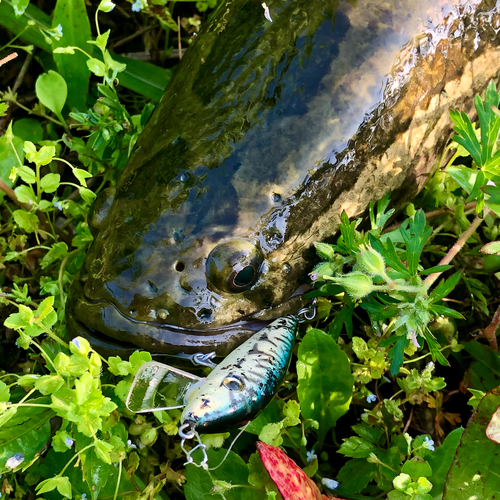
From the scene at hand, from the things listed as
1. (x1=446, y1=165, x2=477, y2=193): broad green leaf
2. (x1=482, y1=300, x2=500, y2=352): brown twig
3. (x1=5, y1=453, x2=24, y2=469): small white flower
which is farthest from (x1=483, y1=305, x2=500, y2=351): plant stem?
(x1=5, y1=453, x2=24, y2=469): small white flower

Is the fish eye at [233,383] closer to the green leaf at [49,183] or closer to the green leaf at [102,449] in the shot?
the green leaf at [102,449]

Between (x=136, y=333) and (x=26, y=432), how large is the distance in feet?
2.07

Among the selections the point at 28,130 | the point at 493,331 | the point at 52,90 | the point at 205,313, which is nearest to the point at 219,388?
the point at 205,313

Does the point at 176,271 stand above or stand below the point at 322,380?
above

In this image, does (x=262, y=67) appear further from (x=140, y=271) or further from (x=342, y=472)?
(x=342, y=472)

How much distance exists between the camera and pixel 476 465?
1953 mm

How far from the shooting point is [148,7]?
9.76ft

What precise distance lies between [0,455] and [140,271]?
78cm

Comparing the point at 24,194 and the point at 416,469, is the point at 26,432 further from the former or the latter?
the point at 416,469

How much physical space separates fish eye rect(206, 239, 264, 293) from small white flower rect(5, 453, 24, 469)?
897 mm

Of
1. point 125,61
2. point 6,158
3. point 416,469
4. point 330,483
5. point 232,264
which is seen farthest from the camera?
point 125,61

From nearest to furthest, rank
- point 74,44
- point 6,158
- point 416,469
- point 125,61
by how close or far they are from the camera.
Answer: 1. point 416,469
2. point 6,158
3. point 74,44
4. point 125,61

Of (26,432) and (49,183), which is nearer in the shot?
(26,432)

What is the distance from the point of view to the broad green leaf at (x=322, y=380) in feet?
7.29
